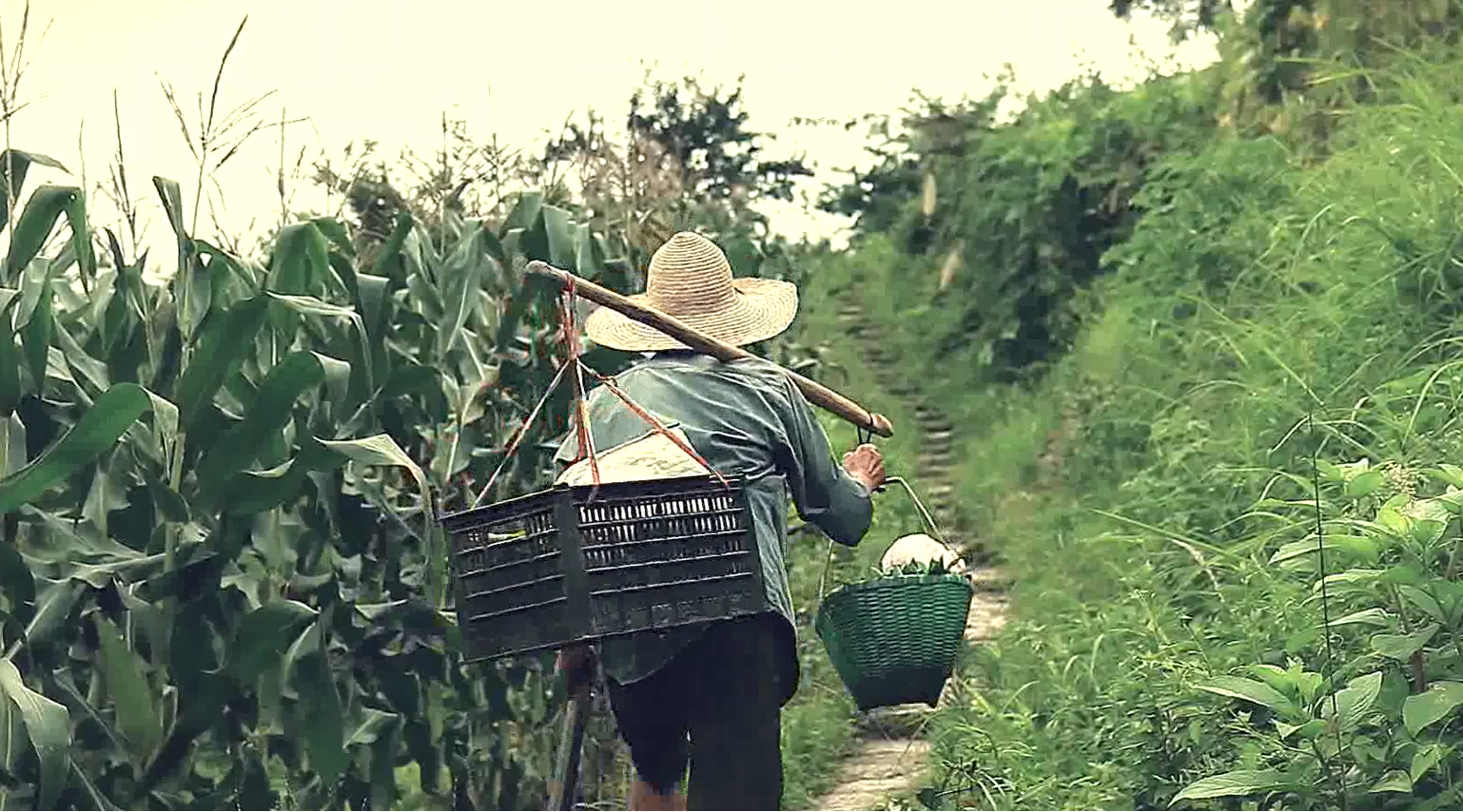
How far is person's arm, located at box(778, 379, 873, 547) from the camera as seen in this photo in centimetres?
374

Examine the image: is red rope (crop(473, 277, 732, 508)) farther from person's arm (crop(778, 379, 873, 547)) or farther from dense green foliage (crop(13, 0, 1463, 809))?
dense green foliage (crop(13, 0, 1463, 809))

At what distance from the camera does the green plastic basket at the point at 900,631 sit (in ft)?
13.2

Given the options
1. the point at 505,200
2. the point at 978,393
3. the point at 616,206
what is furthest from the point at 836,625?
the point at 978,393

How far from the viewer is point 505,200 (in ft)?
21.7

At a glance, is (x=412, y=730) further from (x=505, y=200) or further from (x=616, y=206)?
(x=616, y=206)

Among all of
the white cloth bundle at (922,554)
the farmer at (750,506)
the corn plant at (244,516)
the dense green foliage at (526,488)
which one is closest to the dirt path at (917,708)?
the dense green foliage at (526,488)

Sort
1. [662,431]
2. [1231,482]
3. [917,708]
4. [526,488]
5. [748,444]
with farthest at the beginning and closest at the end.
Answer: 1. [917,708]
2. [1231,482]
3. [526,488]
4. [748,444]
5. [662,431]

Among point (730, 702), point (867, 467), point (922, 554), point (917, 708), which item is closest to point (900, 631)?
point (922, 554)

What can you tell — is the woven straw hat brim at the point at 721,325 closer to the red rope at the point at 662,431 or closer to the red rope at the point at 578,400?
the red rope at the point at 578,400

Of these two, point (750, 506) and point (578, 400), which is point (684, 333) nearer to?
point (750, 506)

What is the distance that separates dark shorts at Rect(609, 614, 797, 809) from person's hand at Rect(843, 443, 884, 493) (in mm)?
454

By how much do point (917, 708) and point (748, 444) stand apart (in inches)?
137

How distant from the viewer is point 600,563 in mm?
3184

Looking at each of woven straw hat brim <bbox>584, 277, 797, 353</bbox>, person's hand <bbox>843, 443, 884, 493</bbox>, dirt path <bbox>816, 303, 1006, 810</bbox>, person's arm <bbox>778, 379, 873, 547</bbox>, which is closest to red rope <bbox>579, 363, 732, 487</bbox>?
person's arm <bbox>778, 379, 873, 547</bbox>
